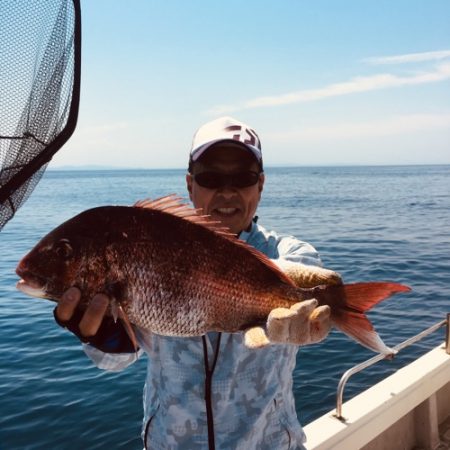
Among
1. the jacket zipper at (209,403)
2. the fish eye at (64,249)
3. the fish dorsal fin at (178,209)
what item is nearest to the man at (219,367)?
the jacket zipper at (209,403)

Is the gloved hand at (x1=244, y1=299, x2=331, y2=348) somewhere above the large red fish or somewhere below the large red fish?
below

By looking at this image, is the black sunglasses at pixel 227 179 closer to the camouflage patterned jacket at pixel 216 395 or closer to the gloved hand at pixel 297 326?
the camouflage patterned jacket at pixel 216 395

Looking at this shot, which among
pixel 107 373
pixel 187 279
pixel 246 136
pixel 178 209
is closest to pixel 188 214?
pixel 178 209

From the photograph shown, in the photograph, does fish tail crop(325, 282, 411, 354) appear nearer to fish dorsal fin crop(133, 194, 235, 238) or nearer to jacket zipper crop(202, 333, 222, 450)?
fish dorsal fin crop(133, 194, 235, 238)

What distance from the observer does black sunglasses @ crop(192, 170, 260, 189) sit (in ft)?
9.63

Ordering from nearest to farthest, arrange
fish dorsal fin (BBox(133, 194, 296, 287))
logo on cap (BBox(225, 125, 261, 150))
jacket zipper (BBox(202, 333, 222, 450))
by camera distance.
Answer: fish dorsal fin (BBox(133, 194, 296, 287)) → jacket zipper (BBox(202, 333, 222, 450)) → logo on cap (BBox(225, 125, 261, 150))

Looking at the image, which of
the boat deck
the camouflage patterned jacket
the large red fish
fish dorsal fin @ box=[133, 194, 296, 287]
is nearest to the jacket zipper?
the camouflage patterned jacket

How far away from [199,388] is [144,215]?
40.6 inches

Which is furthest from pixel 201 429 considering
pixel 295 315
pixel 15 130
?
pixel 15 130

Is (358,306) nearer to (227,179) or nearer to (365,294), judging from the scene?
(365,294)

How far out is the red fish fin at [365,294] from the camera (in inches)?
89.1

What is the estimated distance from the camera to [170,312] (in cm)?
224

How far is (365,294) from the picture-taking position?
2.30 m

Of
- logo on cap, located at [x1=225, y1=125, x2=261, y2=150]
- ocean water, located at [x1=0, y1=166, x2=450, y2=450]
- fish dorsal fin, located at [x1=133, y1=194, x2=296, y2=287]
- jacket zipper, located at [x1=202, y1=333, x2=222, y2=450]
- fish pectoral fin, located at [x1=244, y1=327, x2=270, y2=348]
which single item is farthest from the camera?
ocean water, located at [x1=0, y1=166, x2=450, y2=450]
